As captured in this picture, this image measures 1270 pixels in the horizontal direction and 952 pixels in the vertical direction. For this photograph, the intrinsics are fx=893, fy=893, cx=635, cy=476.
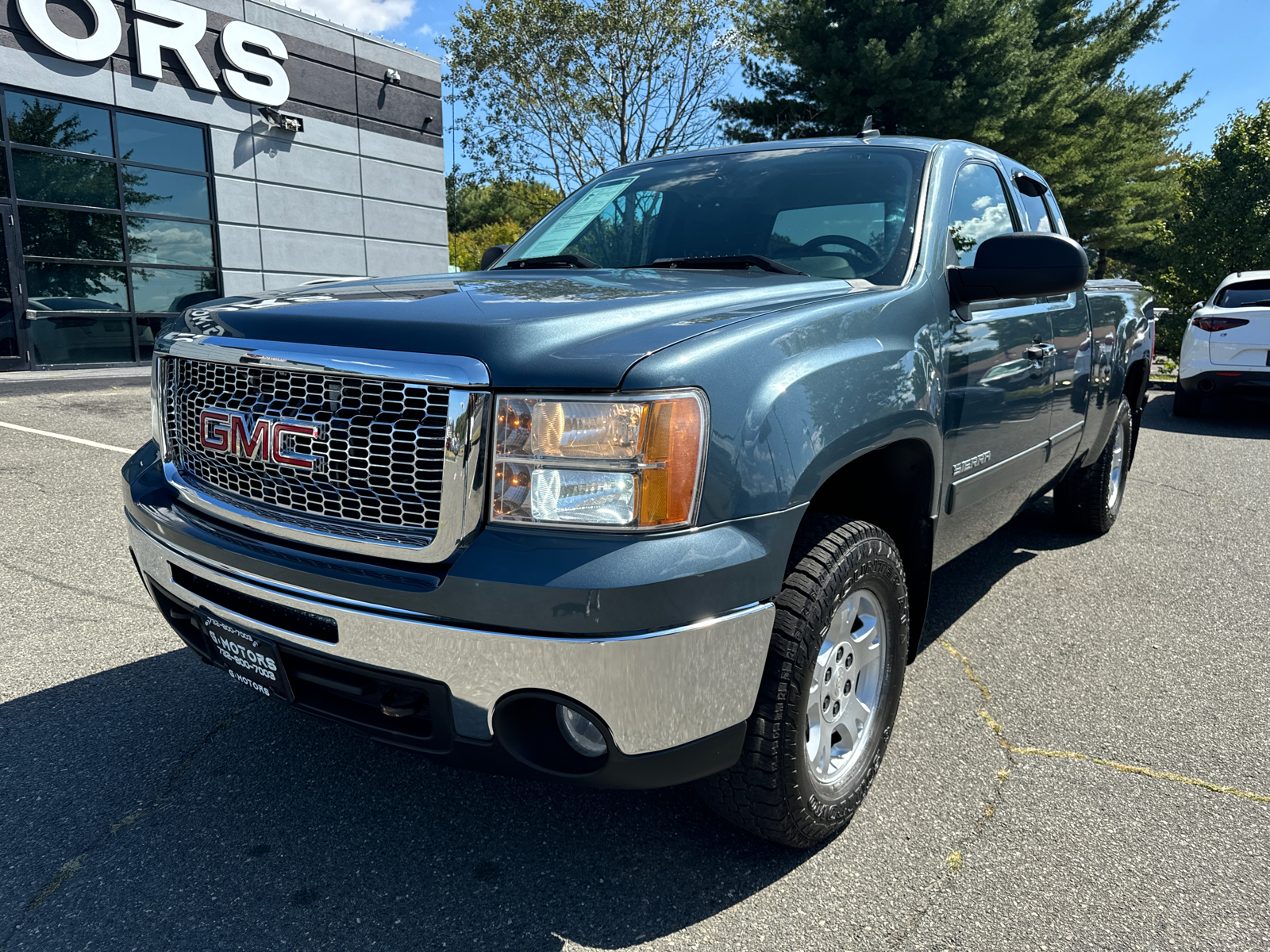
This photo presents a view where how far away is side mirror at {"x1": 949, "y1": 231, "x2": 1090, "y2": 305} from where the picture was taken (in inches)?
104

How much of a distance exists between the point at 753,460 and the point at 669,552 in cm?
27

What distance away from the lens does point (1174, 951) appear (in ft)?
6.33

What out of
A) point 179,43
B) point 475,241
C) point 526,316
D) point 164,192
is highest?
point 179,43

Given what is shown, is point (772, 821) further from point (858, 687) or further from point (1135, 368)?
point (1135, 368)

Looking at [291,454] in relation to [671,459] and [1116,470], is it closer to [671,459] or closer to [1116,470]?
[671,459]

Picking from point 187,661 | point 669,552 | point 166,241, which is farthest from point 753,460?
point 166,241

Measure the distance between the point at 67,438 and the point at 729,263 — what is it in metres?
6.93

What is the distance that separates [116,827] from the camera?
2.31 meters

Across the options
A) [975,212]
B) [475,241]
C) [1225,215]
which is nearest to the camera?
[975,212]

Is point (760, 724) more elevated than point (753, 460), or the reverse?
point (753, 460)

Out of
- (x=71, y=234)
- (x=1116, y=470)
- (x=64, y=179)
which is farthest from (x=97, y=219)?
(x=1116, y=470)

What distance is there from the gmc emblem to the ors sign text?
13733 mm

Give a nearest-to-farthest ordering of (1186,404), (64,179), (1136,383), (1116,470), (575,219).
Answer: (575,219)
(1116,470)
(1136,383)
(1186,404)
(64,179)

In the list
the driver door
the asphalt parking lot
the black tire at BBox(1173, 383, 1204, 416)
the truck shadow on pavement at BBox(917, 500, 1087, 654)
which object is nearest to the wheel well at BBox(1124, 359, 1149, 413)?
the truck shadow on pavement at BBox(917, 500, 1087, 654)
